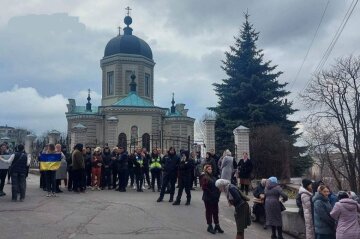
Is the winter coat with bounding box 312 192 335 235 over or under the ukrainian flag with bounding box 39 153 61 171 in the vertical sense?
under

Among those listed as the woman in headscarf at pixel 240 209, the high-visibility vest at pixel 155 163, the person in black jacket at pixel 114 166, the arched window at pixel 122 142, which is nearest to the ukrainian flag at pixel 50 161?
the person in black jacket at pixel 114 166

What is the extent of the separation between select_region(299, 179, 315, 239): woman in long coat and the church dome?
43.1 m

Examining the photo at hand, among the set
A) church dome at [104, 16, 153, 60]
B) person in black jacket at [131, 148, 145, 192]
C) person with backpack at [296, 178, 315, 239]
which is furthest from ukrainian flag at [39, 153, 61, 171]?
church dome at [104, 16, 153, 60]

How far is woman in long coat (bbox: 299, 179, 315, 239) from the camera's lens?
30.9 ft

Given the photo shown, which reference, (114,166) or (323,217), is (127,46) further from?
(323,217)

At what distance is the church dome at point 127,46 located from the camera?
50938mm

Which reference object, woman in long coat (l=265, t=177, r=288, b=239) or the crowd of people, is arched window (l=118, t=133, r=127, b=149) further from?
woman in long coat (l=265, t=177, r=288, b=239)

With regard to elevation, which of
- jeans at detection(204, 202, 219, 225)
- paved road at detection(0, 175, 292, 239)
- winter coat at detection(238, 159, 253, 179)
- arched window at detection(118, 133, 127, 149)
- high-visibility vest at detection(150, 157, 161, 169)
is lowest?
paved road at detection(0, 175, 292, 239)

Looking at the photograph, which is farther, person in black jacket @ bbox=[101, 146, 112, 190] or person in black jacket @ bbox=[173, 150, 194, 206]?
person in black jacket @ bbox=[101, 146, 112, 190]

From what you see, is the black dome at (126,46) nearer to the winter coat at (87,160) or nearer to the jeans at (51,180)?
the winter coat at (87,160)

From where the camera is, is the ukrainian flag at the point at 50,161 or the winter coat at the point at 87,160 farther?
the winter coat at the point at 87,160

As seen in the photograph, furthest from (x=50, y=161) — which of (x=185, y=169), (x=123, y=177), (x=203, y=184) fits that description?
(x=203, y=184)

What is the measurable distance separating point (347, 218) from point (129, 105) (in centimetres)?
3688

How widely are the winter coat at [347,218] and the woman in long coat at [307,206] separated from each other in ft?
3.91
